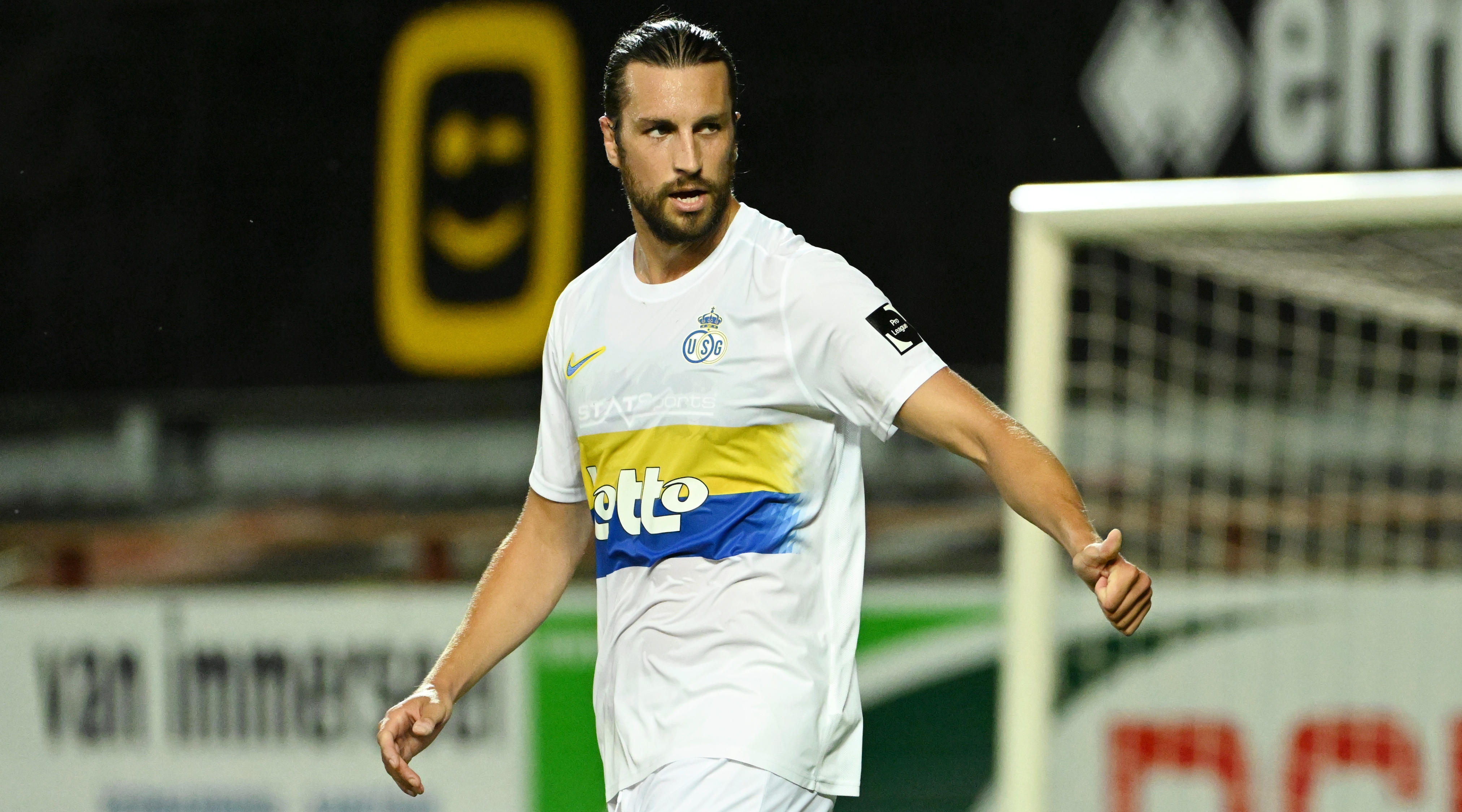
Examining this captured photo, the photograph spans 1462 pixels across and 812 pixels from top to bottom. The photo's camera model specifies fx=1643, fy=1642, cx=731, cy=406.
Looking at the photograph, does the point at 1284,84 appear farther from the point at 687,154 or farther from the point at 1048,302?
the point at 687,154

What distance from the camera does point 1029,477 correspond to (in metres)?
1.72

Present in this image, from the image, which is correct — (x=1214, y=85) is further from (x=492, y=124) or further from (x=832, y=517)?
(x=832, y=517)

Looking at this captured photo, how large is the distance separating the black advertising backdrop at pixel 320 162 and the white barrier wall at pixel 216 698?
1.02m

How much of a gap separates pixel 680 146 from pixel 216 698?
10.0 feet

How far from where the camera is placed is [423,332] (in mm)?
5152

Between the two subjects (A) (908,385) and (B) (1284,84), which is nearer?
(A) (908,385)

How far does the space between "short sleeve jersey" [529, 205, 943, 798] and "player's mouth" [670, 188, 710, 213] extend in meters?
0.08

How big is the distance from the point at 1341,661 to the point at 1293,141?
1475 mm

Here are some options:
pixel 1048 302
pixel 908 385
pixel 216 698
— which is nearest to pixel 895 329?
pixel 908 385

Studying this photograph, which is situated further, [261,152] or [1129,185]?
[261,152]

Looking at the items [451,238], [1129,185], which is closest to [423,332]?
[451,238]

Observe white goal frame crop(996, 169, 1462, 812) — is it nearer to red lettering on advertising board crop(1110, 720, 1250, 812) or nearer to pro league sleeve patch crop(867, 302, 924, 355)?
red lettering on advertising board crop(1110, 720, 1250, 812)

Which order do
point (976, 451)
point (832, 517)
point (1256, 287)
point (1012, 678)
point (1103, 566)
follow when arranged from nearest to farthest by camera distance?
point (1103, 566)
point (976, 451)
point (832, 517)
point (1012, 678)
point (1256, 287)

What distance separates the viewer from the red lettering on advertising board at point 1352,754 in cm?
362
